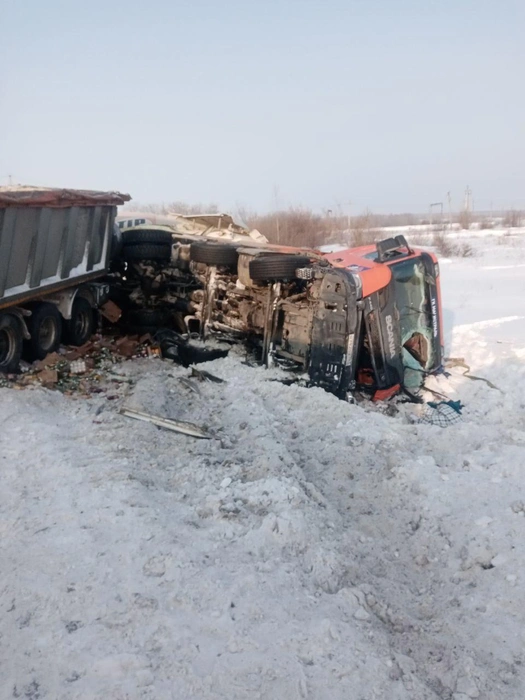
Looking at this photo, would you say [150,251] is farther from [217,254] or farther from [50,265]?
[50,265]

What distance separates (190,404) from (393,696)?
13.0 ft

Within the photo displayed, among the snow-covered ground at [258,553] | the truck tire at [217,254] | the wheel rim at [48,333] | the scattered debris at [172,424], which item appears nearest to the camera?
the snow-covered ground at [258,553]

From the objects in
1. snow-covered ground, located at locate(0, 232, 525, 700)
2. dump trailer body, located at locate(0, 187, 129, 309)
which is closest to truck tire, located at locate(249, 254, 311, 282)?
snow-covered ground, located at locate(0, 232, 525, 700)

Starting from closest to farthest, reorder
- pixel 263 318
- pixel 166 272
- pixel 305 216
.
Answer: pixel 263 318 < pixel 166 272 < pixel 305 216

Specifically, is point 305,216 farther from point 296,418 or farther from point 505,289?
point 296,418

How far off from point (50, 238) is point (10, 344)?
1.36 meters

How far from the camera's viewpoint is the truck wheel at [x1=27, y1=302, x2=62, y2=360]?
6805 millimetres

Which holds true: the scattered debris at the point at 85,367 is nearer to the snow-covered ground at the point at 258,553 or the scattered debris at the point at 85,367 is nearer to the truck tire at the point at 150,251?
the snow-covered ground at the point at 258,553

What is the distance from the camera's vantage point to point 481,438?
17.3 ft

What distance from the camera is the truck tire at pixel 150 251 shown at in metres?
8.25

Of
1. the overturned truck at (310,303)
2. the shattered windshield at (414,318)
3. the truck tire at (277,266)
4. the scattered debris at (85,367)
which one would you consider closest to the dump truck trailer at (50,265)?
the scattered debris at (85,367)

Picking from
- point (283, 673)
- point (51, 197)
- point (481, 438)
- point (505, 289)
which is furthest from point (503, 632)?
point (505, 289)

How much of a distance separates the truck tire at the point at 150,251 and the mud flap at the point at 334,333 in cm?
281

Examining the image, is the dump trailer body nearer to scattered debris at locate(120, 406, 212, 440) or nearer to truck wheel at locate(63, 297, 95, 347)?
truck wheel at locate(63, 297, 95, 347)
